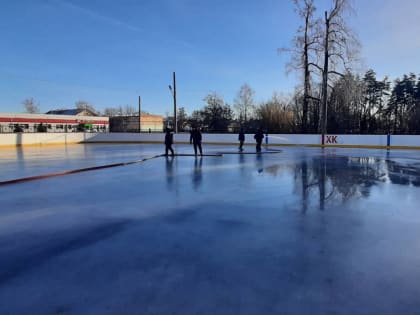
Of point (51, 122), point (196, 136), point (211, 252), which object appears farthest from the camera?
point (51, 122)

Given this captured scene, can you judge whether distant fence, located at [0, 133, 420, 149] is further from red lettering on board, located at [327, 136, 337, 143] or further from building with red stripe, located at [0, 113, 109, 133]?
building with red stripe, located at [0, 113, 109, 133]

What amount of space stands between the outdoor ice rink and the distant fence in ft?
65.9

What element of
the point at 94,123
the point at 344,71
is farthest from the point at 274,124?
the point at 94,123

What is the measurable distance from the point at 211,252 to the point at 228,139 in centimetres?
2691

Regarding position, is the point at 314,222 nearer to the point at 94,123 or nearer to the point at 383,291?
the point at 383,291

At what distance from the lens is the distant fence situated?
938 inches

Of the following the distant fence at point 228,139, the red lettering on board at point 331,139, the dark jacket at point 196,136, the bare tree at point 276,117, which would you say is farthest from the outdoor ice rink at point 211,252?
the bare tree at point 276,117

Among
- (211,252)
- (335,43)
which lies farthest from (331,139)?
(211,252)

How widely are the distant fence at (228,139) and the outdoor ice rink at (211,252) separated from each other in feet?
65.9

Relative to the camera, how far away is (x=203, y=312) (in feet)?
7.47

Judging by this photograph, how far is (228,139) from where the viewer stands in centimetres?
3011

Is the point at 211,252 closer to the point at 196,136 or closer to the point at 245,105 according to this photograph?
the point at 196,136

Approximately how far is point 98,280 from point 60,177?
7.60 meters

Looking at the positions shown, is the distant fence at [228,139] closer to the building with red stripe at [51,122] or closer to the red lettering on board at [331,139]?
the red lettering on board at [331,139]
